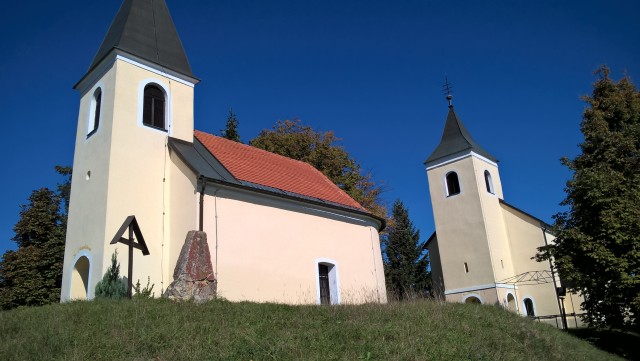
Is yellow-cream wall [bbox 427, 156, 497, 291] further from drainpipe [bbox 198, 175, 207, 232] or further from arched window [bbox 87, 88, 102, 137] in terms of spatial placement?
arched window [bbox 87, 88, 102, 137]

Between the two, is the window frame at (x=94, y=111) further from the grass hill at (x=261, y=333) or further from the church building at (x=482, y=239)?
the church building at (x=482, y=239)

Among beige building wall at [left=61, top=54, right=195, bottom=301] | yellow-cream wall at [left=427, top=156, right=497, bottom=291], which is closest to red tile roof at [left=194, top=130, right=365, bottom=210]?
beige building wall at [left=61, top=54, right=195, bottom=301]

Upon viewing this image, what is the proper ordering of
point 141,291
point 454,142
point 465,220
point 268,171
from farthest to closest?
point 454,142
point 465,220
point 268,171
point 141,291

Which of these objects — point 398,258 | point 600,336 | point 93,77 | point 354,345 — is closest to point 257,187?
point 93,77

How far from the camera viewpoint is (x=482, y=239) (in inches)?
1083

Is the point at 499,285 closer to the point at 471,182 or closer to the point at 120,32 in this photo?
the point at 471,182

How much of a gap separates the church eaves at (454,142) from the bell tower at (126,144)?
18.5 m

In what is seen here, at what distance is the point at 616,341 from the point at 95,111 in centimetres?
1880

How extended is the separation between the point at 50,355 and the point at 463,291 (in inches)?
951

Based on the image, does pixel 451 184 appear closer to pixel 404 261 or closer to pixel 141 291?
pixel 404 261

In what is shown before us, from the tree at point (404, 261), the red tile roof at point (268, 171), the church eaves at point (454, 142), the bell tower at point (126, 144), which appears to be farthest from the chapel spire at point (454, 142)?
the bell tower at point (126, 144)

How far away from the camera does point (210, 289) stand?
11508 millimetres

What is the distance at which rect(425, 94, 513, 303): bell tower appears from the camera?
1072 inches

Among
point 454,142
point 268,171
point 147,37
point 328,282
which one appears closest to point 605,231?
point 328,282
